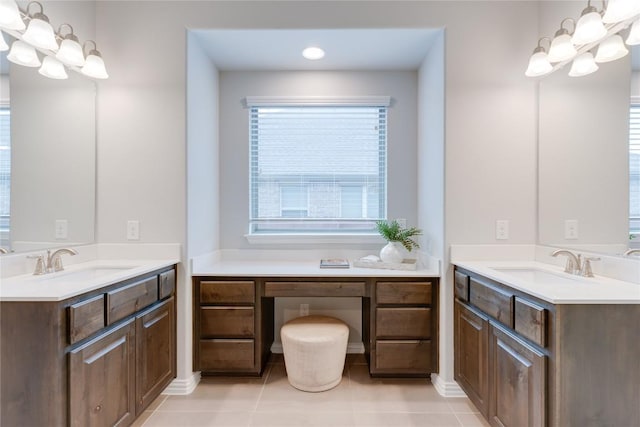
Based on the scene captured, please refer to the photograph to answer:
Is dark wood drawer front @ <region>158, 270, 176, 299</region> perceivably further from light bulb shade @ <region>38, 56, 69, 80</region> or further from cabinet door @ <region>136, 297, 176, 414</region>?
light bulb shade @ <region>38, 56, 69, 80</region>

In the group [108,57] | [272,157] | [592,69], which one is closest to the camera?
[592,69]

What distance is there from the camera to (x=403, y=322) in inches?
89.4

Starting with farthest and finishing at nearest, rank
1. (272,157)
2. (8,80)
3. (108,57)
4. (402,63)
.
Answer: (272,157), (402,63), (108,57), (8,80)

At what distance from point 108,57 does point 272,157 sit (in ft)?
4.34

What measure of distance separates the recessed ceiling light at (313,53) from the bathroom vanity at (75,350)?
1.87m

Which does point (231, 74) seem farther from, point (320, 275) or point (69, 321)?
point (69, 321)

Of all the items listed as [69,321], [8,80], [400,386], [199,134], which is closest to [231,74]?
[199,134]

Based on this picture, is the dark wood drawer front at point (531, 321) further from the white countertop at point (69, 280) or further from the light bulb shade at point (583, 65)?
the white countertop at point (69, 280)

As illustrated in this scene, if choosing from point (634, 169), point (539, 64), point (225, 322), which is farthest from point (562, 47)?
point (225, 322)

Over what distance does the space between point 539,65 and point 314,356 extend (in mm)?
2295

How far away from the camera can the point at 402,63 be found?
2674 mm

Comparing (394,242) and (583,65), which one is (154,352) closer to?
(394,242)

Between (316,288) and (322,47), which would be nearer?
(316,288)

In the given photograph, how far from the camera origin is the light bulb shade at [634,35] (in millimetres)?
1531
